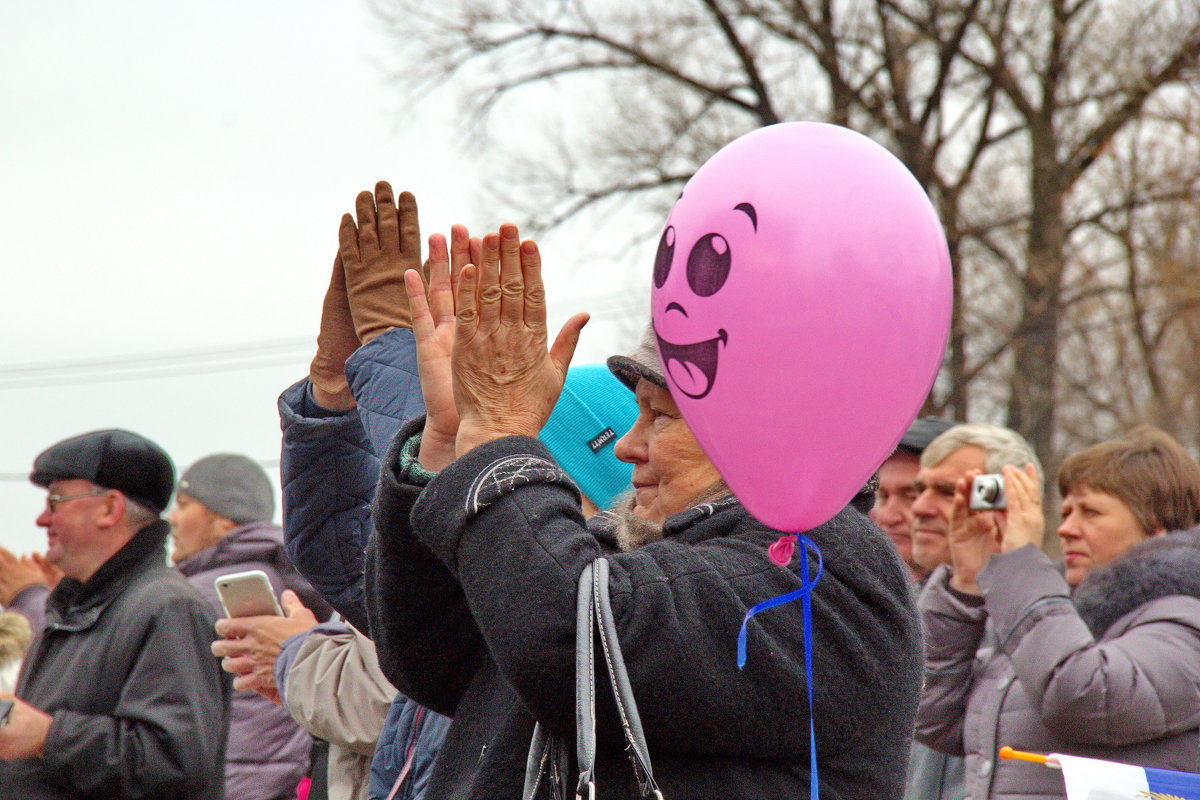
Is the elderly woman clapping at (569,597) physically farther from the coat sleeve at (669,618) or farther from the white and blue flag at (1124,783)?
the white and blue flag at (1124,783)

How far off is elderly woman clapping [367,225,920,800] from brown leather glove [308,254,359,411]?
1.89 feet

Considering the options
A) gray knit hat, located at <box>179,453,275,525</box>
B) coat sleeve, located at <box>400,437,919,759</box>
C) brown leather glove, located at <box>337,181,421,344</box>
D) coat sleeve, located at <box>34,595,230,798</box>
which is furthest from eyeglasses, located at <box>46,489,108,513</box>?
→ coat sleeve, located at <box>400,437,919,759</box>

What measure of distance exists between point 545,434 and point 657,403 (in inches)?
15.5

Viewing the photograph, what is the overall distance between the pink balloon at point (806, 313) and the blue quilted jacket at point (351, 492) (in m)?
0.73

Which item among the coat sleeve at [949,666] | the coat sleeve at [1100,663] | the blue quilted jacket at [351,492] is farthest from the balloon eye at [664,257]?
the coat sleeve at [949,666]

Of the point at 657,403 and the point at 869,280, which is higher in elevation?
the point at 869,280

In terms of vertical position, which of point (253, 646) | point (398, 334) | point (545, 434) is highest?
point (398, 334)

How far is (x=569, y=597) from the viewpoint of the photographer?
174 centimetres

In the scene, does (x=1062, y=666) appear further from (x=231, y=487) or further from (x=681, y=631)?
(x=231, y=487)

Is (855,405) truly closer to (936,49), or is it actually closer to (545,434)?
→ (545,434)

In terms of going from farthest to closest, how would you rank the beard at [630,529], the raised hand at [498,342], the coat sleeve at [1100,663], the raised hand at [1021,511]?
the raised hand at [1021,511]
the coat sleeve at [1100,663]
the beard at [630,529]
the raised hand at [498,342]

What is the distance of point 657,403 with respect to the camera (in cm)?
216

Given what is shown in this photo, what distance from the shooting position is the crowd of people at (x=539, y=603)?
70.4 inches

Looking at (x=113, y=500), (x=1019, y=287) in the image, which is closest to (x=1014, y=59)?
(x=1019, y=287)
